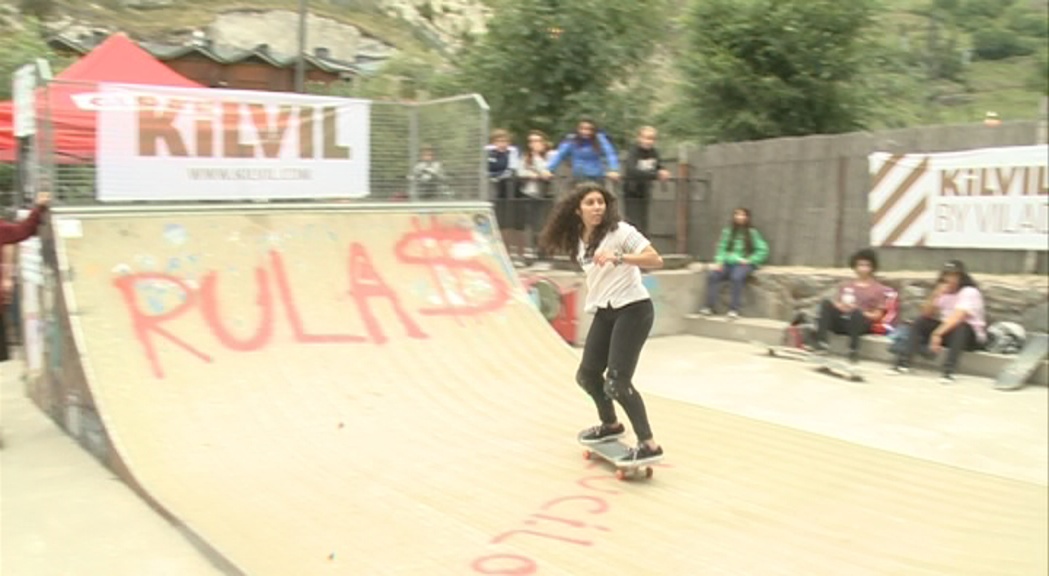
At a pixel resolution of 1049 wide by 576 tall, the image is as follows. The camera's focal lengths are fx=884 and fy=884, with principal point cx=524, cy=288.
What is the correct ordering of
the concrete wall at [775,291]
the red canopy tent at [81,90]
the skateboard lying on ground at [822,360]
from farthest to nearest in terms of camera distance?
the concrete wall at [775,291] → the skateboard lying on ground at [822,360] → the red canopy tent at [81,90]

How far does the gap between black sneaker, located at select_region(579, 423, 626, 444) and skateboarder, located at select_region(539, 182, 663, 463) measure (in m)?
0.34

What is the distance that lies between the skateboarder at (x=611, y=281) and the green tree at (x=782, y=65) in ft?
32.3

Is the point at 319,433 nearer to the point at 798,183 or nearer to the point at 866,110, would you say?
the point at 798,183

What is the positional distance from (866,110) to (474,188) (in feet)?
25.1

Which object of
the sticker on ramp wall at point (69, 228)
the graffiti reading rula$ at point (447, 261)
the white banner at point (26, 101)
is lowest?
the graffiti reading rula$ at point (447, 261)

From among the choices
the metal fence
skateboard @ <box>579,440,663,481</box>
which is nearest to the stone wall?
the metal fence

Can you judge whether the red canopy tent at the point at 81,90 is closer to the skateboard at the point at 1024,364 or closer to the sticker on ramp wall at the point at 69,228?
the sticker on ramp wall at the point at 69,228

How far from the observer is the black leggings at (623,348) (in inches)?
197

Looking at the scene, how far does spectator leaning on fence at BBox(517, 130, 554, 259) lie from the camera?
10.8 meters

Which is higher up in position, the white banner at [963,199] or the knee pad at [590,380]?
the white banner at [963,199]

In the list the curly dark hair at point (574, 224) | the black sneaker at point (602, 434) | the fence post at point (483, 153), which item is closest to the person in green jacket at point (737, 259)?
the fence post at point (483, 153)

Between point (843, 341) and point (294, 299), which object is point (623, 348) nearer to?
point (294, 299)

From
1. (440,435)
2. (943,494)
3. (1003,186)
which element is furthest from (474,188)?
(943,494)

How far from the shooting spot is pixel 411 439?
5.89 meters
